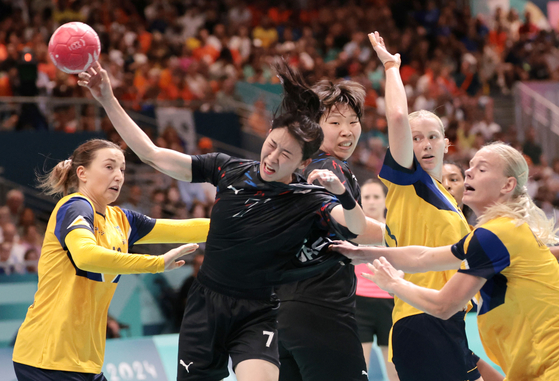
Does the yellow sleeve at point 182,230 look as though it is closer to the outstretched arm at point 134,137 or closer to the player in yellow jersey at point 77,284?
the player in yellow jersey at point 77,284

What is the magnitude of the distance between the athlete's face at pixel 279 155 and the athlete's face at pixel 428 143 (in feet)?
2.46

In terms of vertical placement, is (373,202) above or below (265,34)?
below

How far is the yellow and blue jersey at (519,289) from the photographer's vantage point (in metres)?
2.77

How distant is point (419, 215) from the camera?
3.34m

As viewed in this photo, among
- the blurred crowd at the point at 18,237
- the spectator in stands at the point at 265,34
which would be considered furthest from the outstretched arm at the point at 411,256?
the spectator in stands at the point at 265,34

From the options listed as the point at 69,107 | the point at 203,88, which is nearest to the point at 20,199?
the point at 69,107

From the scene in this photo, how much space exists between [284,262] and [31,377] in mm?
1520

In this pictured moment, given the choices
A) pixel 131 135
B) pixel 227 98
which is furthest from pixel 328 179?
pixel 227 98

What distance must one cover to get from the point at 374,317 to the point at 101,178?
271 cm

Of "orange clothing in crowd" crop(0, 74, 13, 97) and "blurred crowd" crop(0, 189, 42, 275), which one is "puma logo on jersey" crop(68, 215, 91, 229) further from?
"orange clothing in crowd" crop(0, 74, 13, 97)

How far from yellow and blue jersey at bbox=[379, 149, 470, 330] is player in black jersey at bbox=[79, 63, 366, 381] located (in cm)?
33

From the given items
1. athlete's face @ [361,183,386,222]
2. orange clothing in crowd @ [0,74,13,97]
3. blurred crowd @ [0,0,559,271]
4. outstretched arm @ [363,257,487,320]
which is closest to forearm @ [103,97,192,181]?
outstretched arm @ [363,257,487,320]

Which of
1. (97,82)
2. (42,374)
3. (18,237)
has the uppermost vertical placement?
(97,82)

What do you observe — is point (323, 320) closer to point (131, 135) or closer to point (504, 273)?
point (504, 273)
